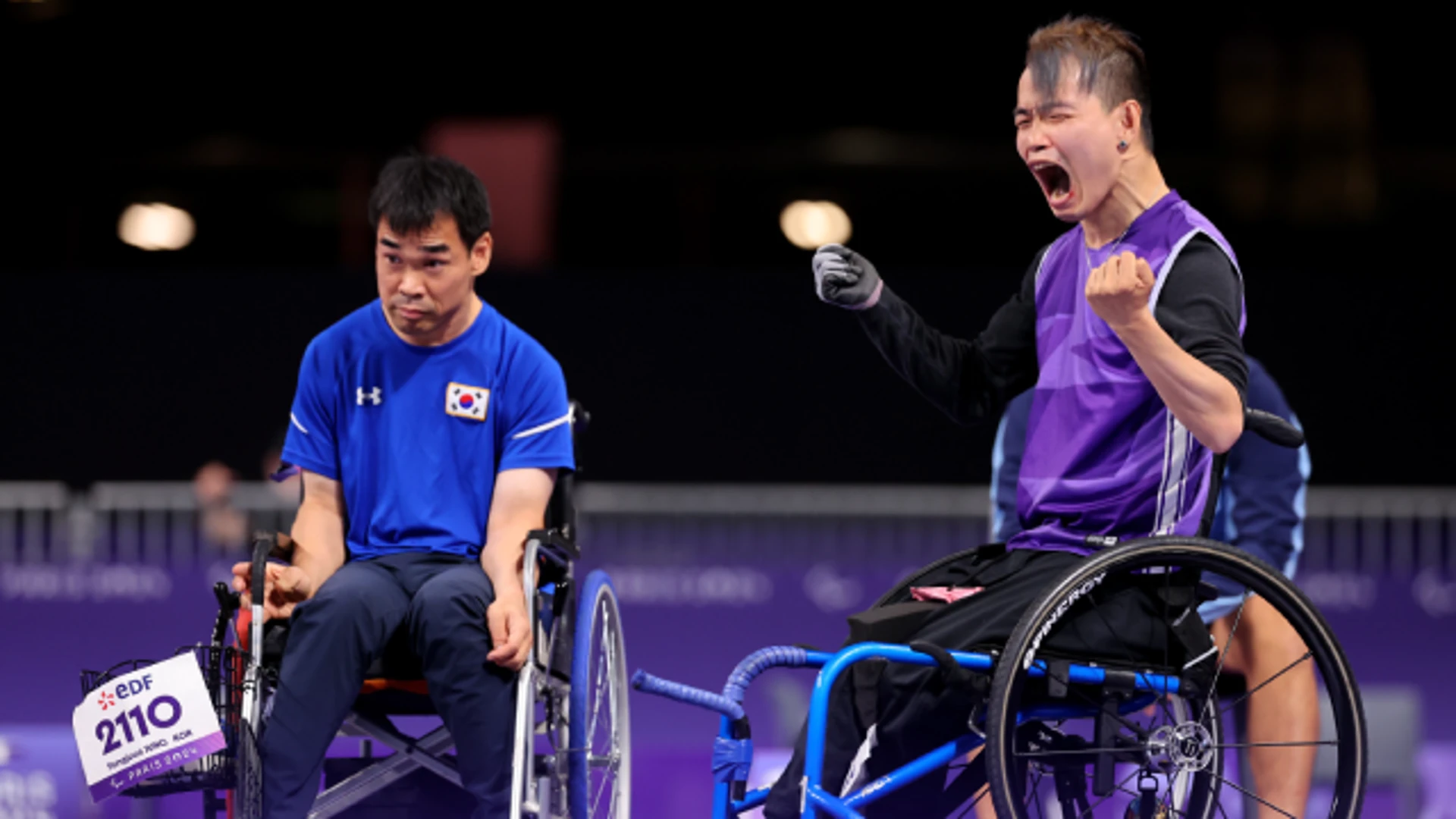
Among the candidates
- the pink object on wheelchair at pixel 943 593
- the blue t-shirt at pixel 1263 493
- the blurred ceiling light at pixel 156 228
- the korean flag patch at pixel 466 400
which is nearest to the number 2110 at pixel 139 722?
the korean flag patch at pixel 466 400

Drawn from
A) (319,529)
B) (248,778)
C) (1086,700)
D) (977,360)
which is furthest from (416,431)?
(1086,700)

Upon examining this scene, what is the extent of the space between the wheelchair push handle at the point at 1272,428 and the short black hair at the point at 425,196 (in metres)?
1.45

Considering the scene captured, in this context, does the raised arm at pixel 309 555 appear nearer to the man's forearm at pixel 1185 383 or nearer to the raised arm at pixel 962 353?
the raised arm at pixel 962 353

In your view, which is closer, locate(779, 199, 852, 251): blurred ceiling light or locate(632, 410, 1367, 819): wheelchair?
locate(632, 410, 1367, 819): wheelchair

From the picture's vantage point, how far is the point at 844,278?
2516mm

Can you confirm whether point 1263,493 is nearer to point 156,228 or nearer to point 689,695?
point 689,695

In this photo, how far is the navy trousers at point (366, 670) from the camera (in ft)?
8.58

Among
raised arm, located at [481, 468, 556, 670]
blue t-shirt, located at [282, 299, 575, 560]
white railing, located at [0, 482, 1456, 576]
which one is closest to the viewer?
raised arm, located at [481, 468, 556, 670]

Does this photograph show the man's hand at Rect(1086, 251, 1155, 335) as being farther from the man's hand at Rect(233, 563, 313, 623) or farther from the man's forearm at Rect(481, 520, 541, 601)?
the man's hand at Rect(233, 563, 313, 623)

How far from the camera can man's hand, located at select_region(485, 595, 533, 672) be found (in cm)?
271

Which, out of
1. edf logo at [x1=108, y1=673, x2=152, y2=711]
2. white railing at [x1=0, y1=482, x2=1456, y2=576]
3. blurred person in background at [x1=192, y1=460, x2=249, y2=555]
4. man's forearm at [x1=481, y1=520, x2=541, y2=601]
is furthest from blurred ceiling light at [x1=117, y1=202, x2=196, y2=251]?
edf logo at [x1=108, y1=673, x2=152, y2=711]

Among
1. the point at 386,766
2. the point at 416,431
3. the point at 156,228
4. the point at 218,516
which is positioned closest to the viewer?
the point at 386,766

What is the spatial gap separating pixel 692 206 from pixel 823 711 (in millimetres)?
8858

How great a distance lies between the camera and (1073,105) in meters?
2.46
